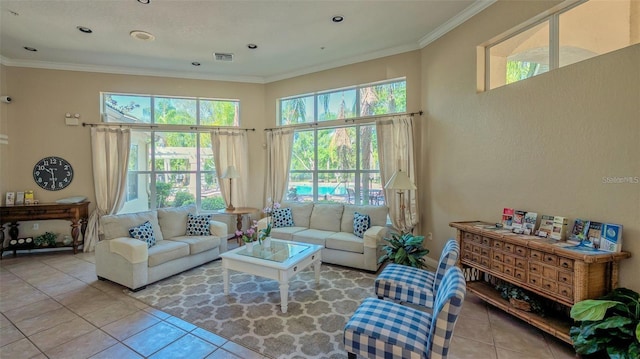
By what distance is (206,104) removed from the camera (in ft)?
18.6

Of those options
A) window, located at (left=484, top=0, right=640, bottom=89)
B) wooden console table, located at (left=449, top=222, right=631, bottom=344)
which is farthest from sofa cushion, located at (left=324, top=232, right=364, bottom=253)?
window, located at (left=484, top=0, right=640, bottom=89)

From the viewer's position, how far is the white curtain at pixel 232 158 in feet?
18.1

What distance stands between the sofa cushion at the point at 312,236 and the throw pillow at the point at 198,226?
4.52 ft

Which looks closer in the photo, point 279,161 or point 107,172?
point 107,172

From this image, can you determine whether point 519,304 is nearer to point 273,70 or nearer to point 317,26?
point 317,26

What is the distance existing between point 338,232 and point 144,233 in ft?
9.10

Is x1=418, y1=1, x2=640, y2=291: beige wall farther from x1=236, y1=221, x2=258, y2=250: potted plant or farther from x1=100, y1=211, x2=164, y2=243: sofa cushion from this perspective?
x1=100, y1=211, x2=164, y2=243: sofa cushion

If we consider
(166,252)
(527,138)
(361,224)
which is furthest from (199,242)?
(527,138)

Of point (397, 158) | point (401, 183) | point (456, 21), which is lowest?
point (401, 183)

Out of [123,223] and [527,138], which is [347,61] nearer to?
[527,138]

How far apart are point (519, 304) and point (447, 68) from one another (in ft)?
9.72

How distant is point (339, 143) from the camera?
516cm

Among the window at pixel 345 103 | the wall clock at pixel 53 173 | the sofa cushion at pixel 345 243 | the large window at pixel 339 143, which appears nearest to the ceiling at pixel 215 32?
the window at pixel 345 103

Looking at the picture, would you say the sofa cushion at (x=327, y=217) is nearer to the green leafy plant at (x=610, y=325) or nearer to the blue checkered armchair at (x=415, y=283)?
the blue checkered armchair at (x=415, y=283)
